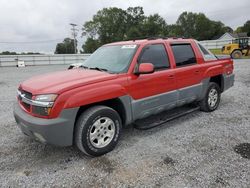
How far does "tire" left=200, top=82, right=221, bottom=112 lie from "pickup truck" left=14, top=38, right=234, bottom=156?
24cm

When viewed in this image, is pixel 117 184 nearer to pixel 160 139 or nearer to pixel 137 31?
pixel 160 139

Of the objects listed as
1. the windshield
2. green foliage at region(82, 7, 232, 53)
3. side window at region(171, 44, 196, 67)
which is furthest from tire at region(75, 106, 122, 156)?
green foliage at region(82, 7, 232, 53)

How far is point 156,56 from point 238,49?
20969 mm

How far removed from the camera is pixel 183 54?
4.82 m

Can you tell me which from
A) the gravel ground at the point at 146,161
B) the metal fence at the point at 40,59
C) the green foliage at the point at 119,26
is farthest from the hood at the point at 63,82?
the green foliage at the point at 119,26

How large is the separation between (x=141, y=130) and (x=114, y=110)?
1.07 metres

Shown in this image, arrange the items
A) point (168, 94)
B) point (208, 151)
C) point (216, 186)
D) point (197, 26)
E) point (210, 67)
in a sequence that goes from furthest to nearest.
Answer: point (197, 26)
point (210, 67)
point (168, 94)
point (208, 151)
point (216, 186)

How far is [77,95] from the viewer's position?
3164 millimetres

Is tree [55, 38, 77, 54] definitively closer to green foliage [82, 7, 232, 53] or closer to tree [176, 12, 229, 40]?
green foliage [82, 7, 232, 53]

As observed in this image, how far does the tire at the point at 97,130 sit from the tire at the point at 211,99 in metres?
2.62

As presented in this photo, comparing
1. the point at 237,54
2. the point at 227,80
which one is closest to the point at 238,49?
the point at 237,54

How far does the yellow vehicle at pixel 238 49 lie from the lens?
22.0 metres

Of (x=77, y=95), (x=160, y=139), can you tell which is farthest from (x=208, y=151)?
(x=77, y=95)

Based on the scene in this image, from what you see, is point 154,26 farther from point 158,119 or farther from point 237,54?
point 158,119
